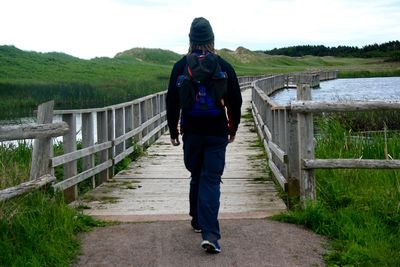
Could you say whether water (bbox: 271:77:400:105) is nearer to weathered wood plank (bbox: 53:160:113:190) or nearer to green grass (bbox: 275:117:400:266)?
weathered wood plank (bbox: 53:160:113:190)

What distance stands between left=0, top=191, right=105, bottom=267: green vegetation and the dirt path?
17cm

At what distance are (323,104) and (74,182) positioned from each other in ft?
10.5

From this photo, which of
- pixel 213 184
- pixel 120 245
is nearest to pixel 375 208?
pixel 213 184

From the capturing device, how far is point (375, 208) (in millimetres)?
6395

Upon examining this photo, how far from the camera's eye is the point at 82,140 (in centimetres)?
887

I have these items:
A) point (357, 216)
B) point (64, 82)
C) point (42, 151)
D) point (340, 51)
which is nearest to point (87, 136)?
point (42, 151)

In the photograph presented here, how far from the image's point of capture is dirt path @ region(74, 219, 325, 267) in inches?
207

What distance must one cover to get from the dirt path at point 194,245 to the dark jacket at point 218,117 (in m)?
1.01

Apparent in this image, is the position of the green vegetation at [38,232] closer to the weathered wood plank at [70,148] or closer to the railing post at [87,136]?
the weathered wood plank at [70,148]

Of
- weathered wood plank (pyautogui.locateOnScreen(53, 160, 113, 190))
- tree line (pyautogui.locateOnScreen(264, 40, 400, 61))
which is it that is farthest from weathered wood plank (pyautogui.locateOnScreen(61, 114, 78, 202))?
tree line (pyautogui.locateOnScreen(264, 40, 400, 61))

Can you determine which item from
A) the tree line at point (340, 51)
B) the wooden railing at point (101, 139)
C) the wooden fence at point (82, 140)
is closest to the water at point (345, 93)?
the wooden railing at point (101, 139)

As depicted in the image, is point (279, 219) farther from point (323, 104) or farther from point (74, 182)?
point (74, 182)

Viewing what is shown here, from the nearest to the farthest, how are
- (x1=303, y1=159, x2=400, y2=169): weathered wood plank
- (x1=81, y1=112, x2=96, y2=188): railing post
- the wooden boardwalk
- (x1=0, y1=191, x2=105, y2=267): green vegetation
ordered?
(x1=0, y1=191, x2=105, y2=267): green vegetation, (x1=303, y1=159, x2=400, y2=169): weathered wood plank, the wooden boardwalk, (x1=81, y1=112, x2=96, y2=188): railing post

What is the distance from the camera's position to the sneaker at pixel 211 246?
210 inches
